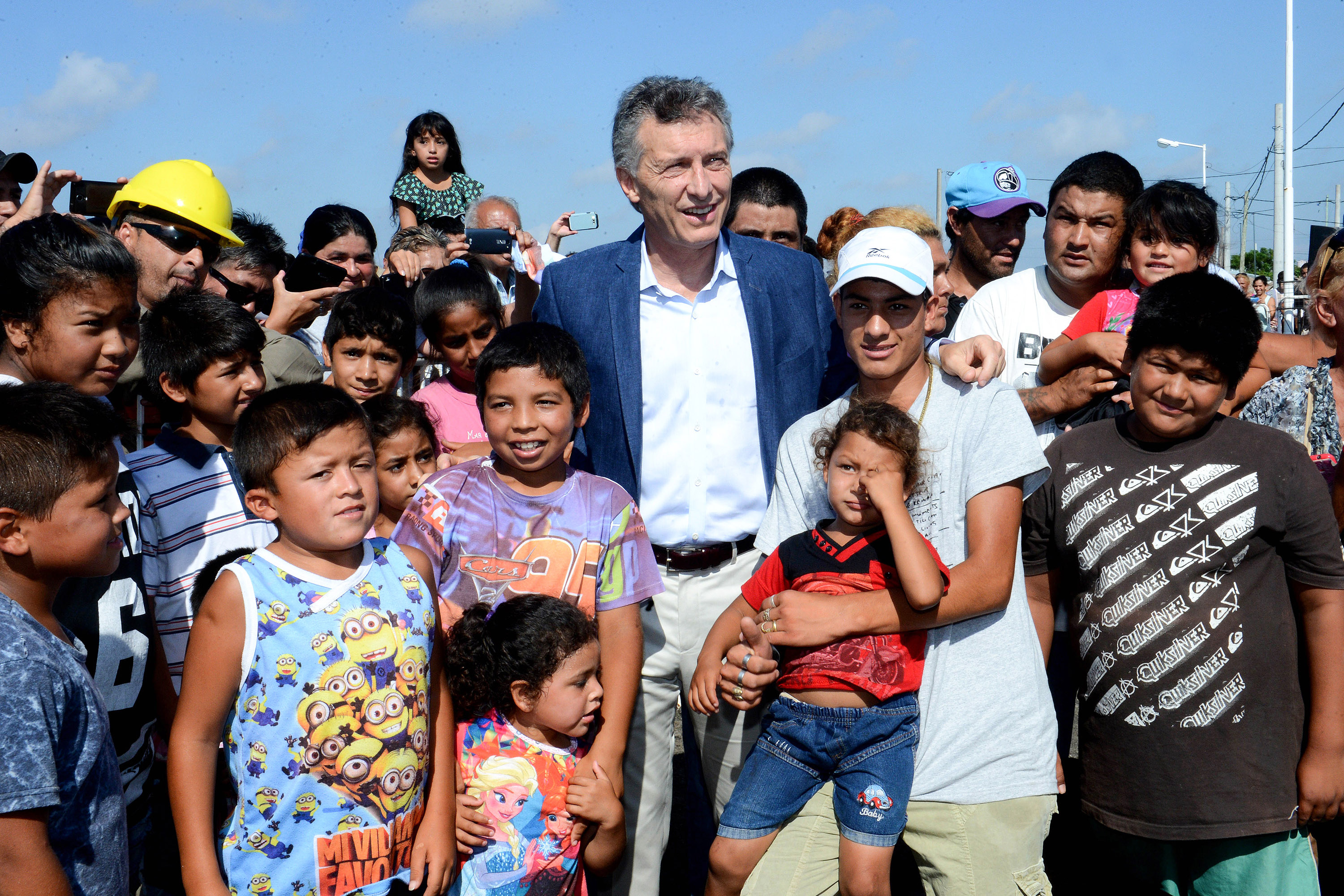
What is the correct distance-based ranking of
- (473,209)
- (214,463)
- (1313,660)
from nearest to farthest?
1. (1313,660)
2. (214,463)
3. (473,209)

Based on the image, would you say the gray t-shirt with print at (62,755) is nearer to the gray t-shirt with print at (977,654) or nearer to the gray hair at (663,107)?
the gray t-shirt with print at (977,654)

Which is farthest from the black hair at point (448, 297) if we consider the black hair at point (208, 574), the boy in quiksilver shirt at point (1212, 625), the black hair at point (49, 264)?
the boy in quiksilver shirt at point (1212, 625)

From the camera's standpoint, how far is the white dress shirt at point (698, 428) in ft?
10.1

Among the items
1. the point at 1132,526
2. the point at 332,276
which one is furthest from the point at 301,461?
the point at 332,276

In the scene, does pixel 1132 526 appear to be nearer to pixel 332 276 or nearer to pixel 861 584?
pixel 861 584

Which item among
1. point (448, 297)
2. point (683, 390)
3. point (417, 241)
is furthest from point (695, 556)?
point (417, 241)

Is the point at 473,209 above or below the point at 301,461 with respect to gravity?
above

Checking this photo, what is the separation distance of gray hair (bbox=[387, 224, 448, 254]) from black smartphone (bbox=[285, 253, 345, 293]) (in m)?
0.89

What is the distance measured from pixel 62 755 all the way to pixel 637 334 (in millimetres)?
1907

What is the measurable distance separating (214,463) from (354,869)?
1.30 metres

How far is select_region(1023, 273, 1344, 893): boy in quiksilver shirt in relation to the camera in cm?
254

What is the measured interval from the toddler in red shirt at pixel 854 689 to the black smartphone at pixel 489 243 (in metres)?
2.97

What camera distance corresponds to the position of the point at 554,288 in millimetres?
3244

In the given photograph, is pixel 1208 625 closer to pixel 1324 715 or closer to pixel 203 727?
pixel 1324 715
